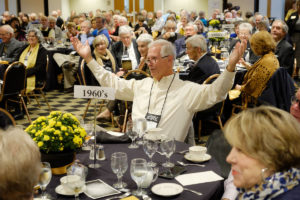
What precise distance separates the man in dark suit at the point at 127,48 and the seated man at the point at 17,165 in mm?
5292

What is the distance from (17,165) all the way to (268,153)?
2.97 feet

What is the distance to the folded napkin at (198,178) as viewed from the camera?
Answer: 6.75ft

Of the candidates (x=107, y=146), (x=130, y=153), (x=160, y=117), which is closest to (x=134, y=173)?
(x=130, y=153)

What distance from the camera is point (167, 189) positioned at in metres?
1.94

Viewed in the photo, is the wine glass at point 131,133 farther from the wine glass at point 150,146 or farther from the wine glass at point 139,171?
the wine glass at point 139,171

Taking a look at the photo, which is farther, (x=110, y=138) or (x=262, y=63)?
(x=262, y=63)

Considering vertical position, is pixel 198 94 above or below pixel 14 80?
above

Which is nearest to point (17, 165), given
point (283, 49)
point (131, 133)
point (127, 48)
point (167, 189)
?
point (167, 189)

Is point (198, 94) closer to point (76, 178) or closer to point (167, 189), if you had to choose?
point (167, 189)

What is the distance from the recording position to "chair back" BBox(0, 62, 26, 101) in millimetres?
5410

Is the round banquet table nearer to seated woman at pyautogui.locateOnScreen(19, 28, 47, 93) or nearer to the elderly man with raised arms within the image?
the elderly man with raised arms

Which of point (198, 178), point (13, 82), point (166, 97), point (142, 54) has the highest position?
point (142, 54)

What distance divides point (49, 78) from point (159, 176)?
270 inches

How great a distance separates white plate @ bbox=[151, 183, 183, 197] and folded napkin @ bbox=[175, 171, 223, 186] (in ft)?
0.29
